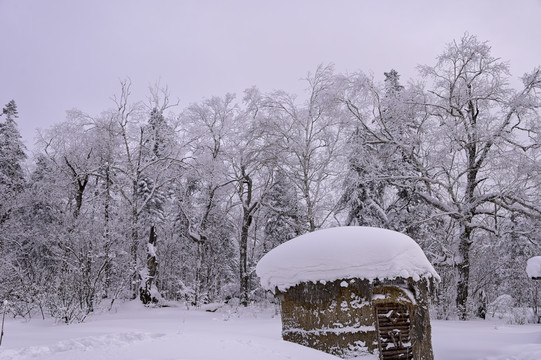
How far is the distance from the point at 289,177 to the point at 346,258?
14.5 meters

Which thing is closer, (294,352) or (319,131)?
(294,352)

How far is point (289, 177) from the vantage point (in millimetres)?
22812

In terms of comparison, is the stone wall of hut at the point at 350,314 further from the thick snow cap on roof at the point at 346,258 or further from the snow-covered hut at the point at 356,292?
the thick snow cap on roof at the point at 346,258

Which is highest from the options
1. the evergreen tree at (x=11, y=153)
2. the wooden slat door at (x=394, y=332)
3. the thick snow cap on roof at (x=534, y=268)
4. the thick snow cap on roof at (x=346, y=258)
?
the evergreen tree at (x=11, y=153)

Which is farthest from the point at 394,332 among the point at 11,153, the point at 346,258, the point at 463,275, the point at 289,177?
the point at 11,153

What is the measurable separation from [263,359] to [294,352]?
0.79 meters

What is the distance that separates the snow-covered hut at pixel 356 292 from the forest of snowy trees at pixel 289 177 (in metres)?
8.08

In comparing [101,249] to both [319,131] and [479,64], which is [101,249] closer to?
[319,131]

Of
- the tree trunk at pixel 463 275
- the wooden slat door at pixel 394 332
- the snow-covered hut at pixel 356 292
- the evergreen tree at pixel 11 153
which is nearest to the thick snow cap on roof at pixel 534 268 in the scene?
the snow-covered hut at pixel 356 292

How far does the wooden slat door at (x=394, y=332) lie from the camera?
8797mm

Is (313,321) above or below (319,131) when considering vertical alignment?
below

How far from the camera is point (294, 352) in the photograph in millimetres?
5168

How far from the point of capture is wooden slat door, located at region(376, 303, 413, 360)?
8797 mm

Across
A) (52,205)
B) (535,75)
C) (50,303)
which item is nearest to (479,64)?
(535,75)
